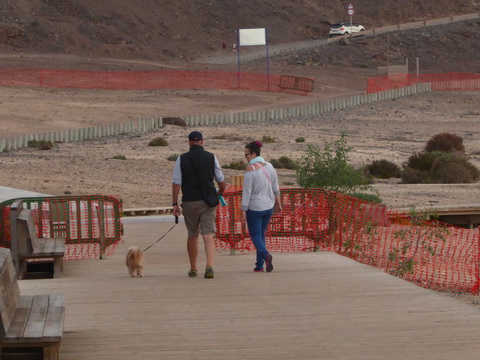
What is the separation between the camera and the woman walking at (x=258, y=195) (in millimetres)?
13133


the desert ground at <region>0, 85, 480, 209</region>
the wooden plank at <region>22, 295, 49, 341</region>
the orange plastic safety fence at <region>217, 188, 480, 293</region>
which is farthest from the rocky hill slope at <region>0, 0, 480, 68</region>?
the wooden plank at <region>22, 295, 49, 341</region>

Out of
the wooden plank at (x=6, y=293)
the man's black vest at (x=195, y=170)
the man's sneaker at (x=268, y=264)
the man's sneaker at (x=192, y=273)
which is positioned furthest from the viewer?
the man's sneaker at (x=268, y=264)

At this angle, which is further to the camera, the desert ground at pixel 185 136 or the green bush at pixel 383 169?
the green bush at pixel 383 169

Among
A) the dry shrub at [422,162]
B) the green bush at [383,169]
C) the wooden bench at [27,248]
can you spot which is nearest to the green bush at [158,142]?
the green bush at [383,169]

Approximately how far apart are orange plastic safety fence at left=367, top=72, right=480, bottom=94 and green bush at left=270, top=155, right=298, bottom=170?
30.8 metres

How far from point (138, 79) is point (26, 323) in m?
64.1

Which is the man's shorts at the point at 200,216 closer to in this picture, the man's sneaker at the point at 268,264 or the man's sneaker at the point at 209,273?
the man's sneaker at the point at 209,273

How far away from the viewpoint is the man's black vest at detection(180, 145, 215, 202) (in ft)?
41.2

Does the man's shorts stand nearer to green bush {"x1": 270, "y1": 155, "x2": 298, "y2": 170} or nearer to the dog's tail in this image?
the dog's tail

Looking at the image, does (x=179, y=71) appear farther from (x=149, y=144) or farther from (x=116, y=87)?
(x=149, y=144)

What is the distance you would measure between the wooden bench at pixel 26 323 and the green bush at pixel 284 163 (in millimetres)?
31140

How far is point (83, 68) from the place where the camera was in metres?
75.3

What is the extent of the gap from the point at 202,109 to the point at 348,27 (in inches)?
1406

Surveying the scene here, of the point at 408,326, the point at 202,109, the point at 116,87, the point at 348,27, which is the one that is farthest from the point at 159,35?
the point at 408,326
